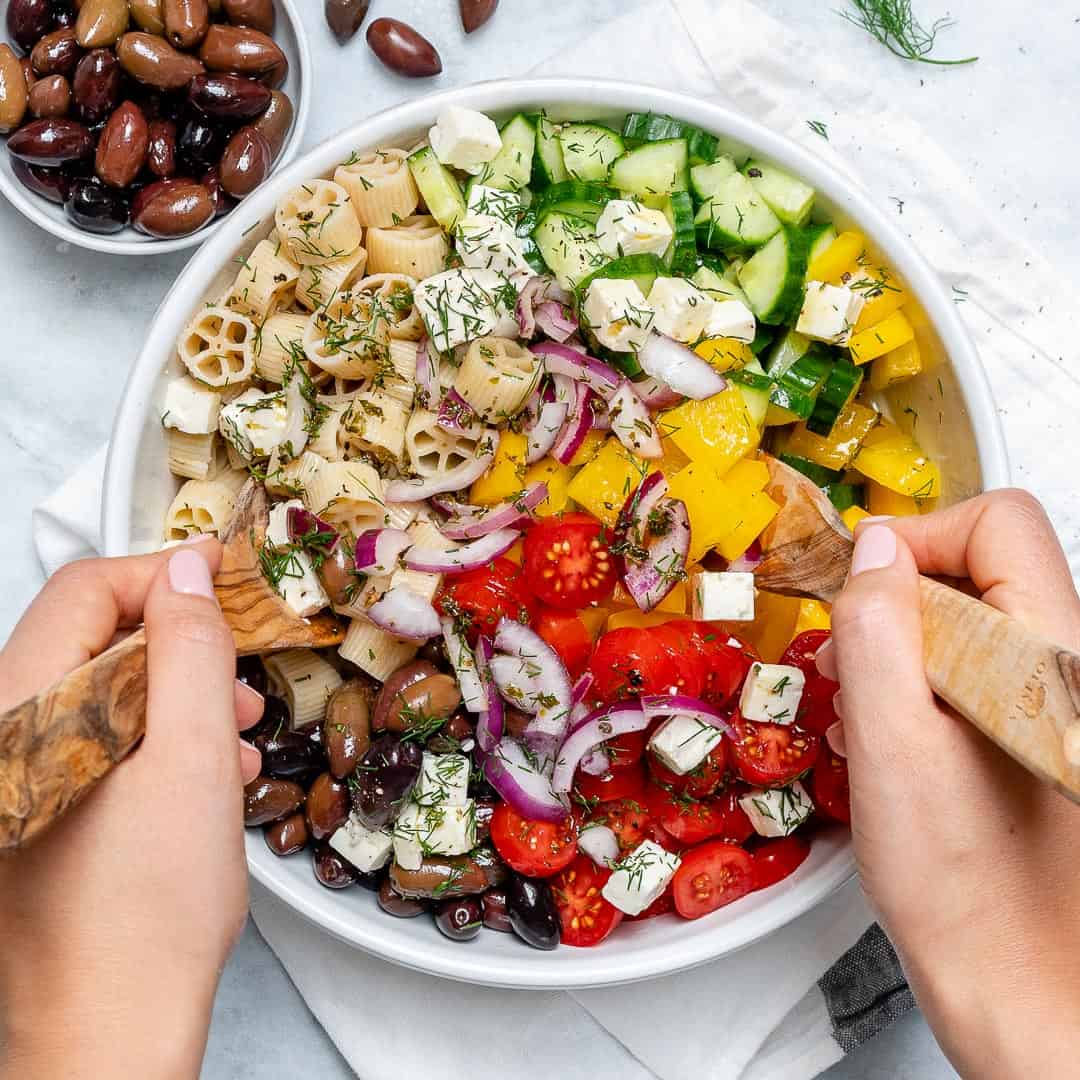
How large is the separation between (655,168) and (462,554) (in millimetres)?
810

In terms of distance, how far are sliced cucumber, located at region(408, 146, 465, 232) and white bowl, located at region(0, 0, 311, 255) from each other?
42 cm

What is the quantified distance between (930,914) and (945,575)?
503 millimetres

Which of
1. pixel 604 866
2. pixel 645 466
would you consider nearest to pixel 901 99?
pixel 645 466

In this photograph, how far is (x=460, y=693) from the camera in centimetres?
207

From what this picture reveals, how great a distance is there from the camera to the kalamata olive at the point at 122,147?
240cm

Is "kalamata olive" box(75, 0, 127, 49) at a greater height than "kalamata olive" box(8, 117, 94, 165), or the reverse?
"kalamata olive" box(75, 0, 127, 49)

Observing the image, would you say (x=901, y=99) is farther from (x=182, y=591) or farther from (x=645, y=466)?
(x=182, y=591)

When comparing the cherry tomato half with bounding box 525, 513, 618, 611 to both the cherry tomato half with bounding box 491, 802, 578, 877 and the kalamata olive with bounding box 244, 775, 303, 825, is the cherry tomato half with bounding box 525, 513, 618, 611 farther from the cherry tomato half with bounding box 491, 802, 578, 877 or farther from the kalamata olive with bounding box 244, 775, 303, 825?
the kalamata olive with bounding box 244, 775, 303, 825

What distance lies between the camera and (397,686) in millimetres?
2029

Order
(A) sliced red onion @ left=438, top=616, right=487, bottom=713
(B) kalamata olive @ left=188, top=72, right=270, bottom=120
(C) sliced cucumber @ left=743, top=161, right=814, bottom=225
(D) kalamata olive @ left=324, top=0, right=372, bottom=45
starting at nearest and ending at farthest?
(A) sliced red onion @ left=438, top=616, right=487, bottom=713, (C) sliced cucumber @ left=743, top=161, right=814, bottom=225, (B) kalamata olive @ left=188, top=72, right=270, bottom=120, (D) kalamata olive @ left=324, top=0, right=372, bottom=45

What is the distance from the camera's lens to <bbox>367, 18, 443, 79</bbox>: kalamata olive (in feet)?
8.10

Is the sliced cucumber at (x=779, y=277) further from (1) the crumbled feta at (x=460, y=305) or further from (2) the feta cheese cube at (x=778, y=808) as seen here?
(2) the feta cheese cube at (x=778, y=808)

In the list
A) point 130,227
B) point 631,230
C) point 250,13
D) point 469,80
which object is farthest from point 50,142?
point 631,230

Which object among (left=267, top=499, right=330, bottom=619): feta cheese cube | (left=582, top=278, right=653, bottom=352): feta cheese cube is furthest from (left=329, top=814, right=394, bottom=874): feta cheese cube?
(left=582, top=278, right=653, bottom=352): feta cheese cube
